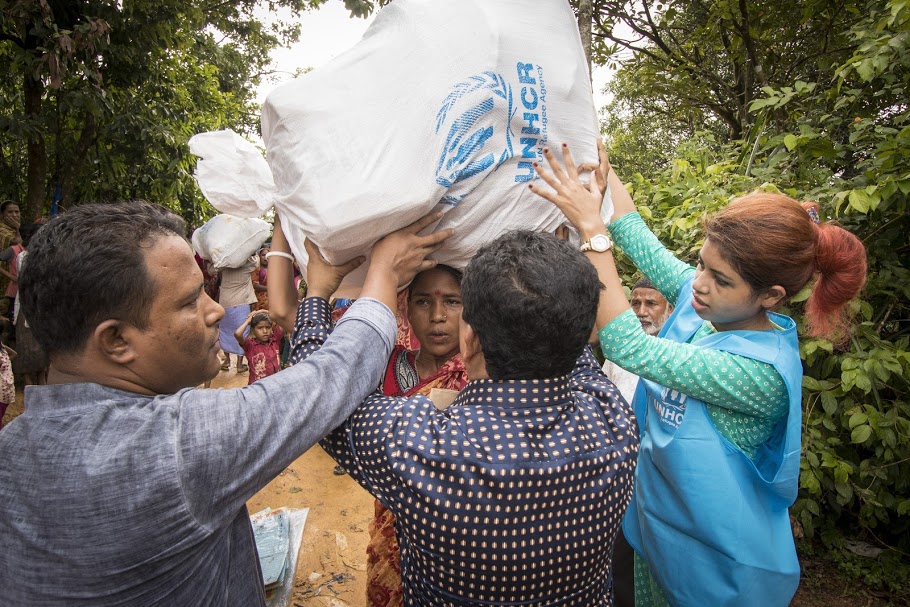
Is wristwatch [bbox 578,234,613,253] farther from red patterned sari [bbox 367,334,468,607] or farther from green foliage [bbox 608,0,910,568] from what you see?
green foliage [bbox 608,0,910,568]

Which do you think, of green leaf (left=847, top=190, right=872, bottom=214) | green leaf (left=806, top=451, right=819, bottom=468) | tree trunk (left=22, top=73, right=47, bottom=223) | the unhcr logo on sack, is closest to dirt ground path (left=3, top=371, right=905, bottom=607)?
green leaf (left=806, top=451, right=819, bottom=468)

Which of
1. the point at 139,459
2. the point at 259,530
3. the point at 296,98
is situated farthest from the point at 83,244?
the point at 259,530

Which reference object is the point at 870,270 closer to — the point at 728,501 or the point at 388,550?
the point at 728,501

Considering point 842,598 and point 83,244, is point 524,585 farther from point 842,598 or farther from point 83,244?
point 842,598

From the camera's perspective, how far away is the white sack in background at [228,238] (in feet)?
15.1

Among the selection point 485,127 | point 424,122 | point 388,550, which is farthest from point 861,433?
point 424,122

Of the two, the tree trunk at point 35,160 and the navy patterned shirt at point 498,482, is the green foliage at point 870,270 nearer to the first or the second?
the navy patterned shirt at point 498,482

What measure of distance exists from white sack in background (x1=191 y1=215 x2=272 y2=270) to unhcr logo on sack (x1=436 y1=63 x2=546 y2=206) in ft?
12.1

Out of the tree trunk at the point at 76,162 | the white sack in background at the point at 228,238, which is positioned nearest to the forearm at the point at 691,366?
the white sack in background at the point at 228,238

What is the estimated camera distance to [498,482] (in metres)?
0.96

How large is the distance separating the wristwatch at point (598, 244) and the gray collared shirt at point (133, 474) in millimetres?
715

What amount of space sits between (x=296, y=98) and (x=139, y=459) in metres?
0.80

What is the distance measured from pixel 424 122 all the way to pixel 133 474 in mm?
843

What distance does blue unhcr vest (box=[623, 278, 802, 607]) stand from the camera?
1421 millimetres
